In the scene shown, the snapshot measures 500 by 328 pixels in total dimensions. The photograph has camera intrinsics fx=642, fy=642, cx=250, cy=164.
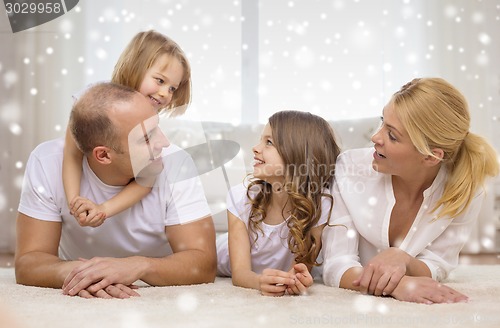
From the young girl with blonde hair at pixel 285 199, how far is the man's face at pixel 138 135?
26 centimetres

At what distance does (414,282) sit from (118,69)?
99cm

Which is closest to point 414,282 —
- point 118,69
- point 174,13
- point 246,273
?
point 246,273

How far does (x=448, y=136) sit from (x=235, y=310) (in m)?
0.65

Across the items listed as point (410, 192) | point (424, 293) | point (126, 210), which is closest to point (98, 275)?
point (126, 210)

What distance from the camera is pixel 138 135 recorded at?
1473 mm

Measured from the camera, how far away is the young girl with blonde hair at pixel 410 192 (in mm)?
1436

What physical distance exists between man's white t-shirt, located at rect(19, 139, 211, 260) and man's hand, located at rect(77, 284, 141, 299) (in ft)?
0.89

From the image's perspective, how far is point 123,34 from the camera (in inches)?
144

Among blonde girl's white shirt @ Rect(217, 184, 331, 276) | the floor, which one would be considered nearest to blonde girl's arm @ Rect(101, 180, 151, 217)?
blonde girl's white shirt @ Rect(217, 184, 331, 276)

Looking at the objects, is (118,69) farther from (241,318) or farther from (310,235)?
(241,318)

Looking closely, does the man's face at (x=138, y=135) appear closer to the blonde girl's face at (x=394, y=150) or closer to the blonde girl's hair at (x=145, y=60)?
the blonde girl's hair at (x=145, y=60)

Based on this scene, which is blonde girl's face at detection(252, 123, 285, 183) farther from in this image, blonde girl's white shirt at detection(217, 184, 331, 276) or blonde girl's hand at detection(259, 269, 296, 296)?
blonde girl's hand at detection(259, 269, 296, 296)

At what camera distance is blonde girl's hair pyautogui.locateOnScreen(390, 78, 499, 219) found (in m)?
1.43

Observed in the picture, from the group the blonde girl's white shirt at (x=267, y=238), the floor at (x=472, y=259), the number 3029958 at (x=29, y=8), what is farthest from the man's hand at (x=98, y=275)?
the number 3029958 at (x=29, y=8)
